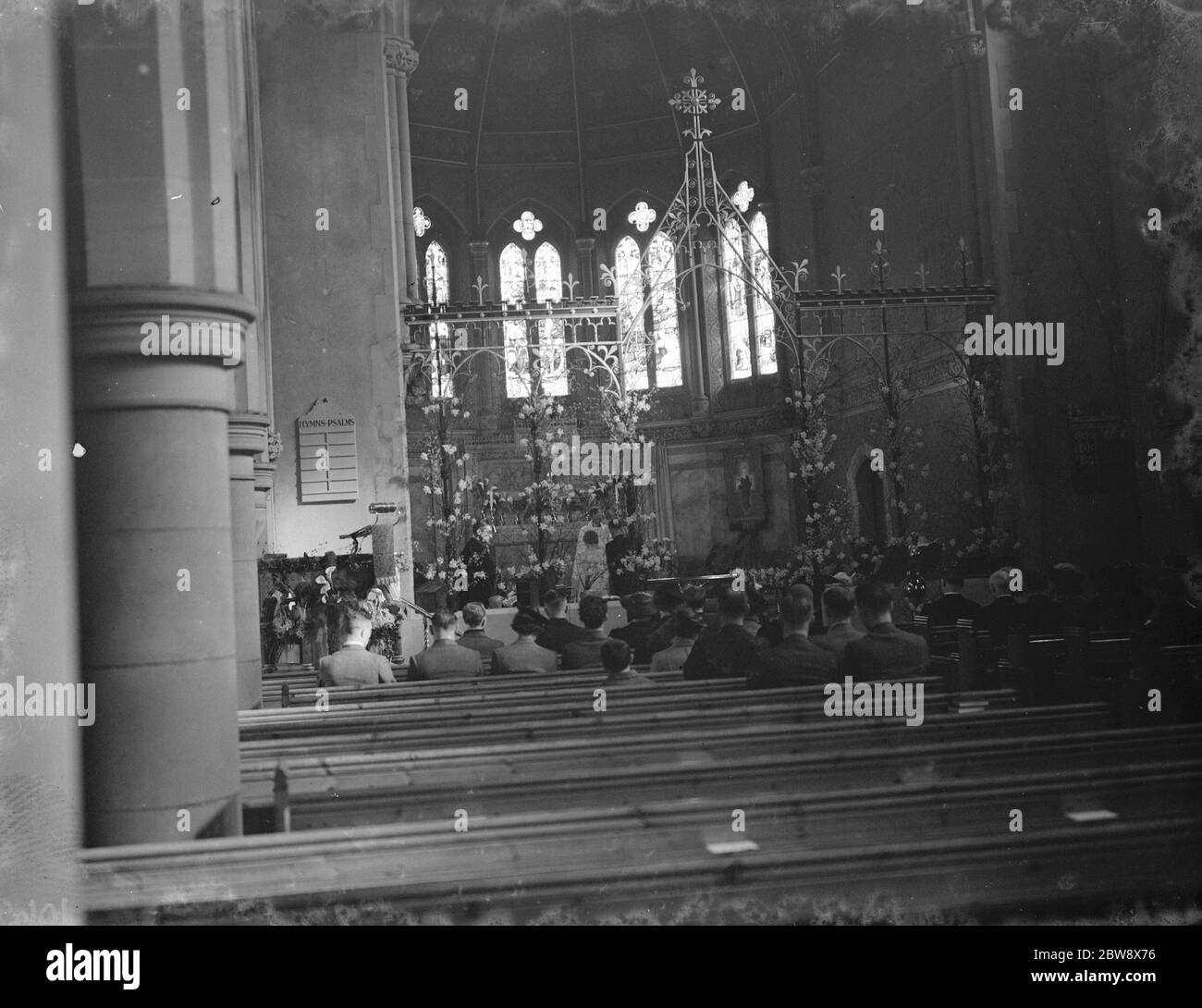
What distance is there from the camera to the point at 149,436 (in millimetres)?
4094

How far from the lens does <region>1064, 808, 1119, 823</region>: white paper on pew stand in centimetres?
394

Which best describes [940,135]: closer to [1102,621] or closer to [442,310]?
[442,310]

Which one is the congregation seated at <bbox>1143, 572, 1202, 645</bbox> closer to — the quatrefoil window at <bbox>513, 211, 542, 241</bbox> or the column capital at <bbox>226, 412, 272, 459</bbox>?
the column capital at <bbox>226, 412, 272, 459</bbox>

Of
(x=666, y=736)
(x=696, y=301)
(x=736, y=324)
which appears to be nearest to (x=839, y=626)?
(x=666, y=736)

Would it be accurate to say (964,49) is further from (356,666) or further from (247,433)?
(356,666)

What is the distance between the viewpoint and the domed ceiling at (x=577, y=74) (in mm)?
18000

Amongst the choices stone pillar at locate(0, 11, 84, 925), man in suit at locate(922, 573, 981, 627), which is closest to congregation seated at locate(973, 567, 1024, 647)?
man in suit at locate(922, 573, 981, 627)

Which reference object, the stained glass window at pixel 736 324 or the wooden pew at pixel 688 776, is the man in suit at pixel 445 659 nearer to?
the wooden pew at pixel 688 776

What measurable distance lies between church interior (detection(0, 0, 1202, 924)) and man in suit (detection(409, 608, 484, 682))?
3 centimetres

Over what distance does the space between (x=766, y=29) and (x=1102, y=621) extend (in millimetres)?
12489

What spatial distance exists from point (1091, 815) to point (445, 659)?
358 cm

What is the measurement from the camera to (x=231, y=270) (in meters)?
4.25

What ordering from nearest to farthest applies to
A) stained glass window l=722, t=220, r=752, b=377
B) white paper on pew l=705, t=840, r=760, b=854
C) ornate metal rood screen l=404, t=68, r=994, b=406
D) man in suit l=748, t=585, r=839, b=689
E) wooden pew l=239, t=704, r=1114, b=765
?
white paper on pew l=705, t=840, r=760, b=854
wooden pew l=239, t=704, r=1114, b=765
man in suit l=748, t=585, r=839, b=689
ornate metal rood screen l=404, t=68, r=994, b=406
stained glass window l=722, t=220, r=752, b=377
